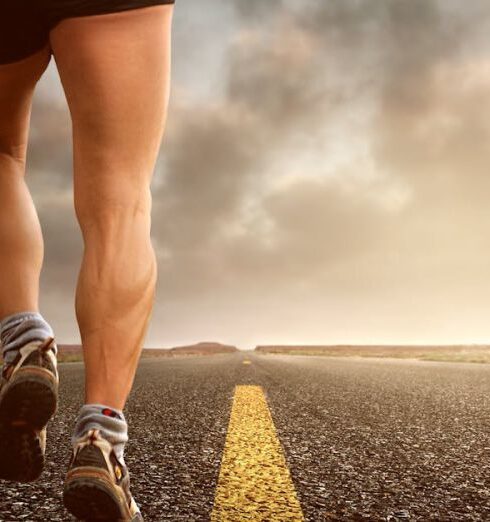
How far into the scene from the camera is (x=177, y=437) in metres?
2.65

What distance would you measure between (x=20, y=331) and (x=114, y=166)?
605mm

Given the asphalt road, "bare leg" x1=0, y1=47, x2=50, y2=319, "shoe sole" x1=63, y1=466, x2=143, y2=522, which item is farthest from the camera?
"bare leg" x1=0, y1=47, x2=50, y2=319

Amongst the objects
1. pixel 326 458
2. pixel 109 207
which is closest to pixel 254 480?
pixel 326 458

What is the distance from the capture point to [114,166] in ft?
4.98

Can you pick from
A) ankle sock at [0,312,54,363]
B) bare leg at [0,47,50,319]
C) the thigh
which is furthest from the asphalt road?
the thigh

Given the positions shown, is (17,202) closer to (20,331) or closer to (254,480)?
(20,331)

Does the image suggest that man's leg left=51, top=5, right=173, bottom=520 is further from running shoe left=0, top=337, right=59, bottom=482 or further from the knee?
running shoe left=0, top=337, right=59, bottom=482

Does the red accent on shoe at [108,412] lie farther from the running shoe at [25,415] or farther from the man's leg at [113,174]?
the running shoe at [25,415]

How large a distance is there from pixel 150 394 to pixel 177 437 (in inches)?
87.5

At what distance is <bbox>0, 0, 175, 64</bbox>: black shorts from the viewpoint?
4.64 feet

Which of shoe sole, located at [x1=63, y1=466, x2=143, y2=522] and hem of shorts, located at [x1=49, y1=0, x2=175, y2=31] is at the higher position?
hem of shorts, located at [x1=49, y1=0, x2=175, y2=31]

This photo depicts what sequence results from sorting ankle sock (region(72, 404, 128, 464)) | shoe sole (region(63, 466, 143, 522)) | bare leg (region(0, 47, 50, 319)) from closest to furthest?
1. shoe sole (region(63, 466, 143, 522))
2. ankle sock (region(72, 404, 128, 464))
3. bare leg (region(0, 47, 50, 319))

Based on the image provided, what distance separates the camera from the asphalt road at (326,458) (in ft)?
5.19

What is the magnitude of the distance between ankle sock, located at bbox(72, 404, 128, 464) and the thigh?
1.94 ft
